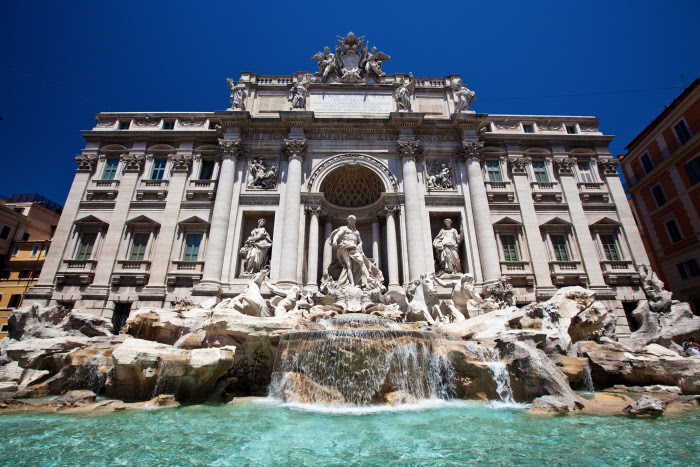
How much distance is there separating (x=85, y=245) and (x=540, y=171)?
2866cm

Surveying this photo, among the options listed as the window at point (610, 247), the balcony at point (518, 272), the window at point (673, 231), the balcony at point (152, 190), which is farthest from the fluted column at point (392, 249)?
the window at point (673, 231)

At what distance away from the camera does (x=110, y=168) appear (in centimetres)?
2175

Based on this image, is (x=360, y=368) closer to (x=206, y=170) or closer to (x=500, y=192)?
(x=500, y=192)

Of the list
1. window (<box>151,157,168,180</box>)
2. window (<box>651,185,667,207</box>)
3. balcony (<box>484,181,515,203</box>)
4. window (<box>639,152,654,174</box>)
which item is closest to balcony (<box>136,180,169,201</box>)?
window (<box>151,157,168,180</box>)

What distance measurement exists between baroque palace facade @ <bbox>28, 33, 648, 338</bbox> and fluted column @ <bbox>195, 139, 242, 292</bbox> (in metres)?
0.08

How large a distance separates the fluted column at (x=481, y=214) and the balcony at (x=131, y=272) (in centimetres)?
1864

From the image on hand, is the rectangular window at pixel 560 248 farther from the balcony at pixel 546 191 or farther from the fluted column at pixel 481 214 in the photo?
the fluted column at pixel 481 214

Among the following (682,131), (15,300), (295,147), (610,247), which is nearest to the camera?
(610,247)

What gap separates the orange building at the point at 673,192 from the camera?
2247 centimetres

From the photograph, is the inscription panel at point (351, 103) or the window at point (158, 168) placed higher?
the inscription panel at point (351, 103)

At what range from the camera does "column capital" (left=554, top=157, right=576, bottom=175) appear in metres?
21.9

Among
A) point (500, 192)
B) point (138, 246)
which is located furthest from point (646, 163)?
point (138, 246)

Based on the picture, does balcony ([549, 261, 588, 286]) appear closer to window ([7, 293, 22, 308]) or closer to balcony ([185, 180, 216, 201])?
balcony ([185, 180, 216, 201])

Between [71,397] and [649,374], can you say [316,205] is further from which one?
[649,374]
